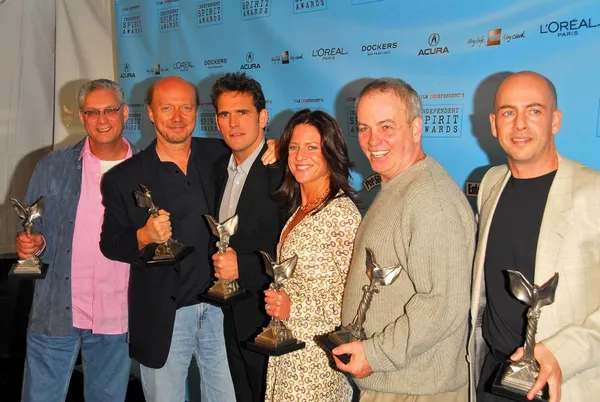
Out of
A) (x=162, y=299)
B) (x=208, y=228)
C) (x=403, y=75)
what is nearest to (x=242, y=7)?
(x=403, y=75)

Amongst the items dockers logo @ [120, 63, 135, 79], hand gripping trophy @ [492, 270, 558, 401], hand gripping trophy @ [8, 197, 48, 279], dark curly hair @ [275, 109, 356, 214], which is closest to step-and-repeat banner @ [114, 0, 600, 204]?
dockers logo @ [120, 63, 135, 79]

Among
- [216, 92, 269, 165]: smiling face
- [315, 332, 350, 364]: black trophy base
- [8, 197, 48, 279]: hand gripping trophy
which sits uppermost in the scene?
[216, 92, 269, 165]: smiling face

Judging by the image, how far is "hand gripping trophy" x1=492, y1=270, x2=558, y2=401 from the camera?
A: 1.77 meters

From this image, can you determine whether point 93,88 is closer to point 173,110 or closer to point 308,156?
point 173,110

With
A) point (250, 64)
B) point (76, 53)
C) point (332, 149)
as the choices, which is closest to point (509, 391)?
point (332, 149)

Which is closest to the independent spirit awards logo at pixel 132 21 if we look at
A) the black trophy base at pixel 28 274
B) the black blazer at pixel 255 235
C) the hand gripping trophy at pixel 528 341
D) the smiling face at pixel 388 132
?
the black trophy base at pixel 28 274

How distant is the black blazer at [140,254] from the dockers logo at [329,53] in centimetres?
105

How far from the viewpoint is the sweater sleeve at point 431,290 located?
184cm

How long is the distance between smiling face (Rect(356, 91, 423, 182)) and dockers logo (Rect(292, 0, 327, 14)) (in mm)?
1511

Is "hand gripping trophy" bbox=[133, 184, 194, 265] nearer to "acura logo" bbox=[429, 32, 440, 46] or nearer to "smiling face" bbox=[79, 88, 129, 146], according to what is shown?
"smiling face" bbox=[79, 88, 129, 146]

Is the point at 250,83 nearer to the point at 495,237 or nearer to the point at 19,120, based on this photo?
the point at 495,237

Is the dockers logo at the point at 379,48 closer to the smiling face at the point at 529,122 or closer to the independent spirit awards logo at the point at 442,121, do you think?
the independent spirit awards logo at the point at 442,121

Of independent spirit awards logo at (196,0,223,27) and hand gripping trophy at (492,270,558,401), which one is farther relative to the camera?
independent spirit awards logo at (196,0,223,27)

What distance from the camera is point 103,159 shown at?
3.06 meters
